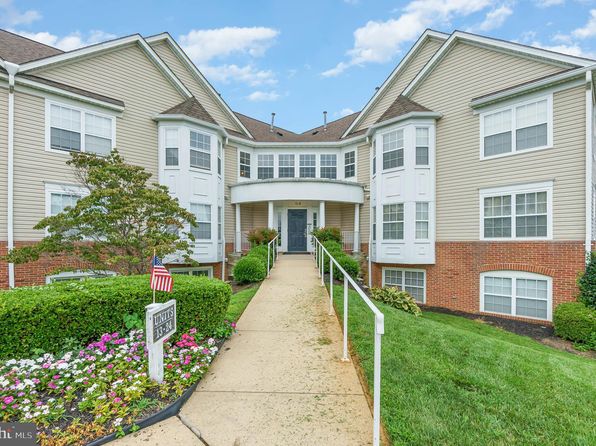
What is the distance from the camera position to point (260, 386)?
374 centimetres

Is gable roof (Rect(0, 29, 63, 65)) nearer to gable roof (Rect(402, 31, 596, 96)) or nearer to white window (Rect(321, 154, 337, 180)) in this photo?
white window (Rect(321, 154, 337, 180))

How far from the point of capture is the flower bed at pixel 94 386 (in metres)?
2.93

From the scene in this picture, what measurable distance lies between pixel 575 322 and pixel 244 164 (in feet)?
47.6

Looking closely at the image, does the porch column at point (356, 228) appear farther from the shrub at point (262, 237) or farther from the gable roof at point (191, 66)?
the gable roof at point (191, 66)

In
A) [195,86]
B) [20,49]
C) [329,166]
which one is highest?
[195,86]

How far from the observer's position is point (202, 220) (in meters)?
13.2

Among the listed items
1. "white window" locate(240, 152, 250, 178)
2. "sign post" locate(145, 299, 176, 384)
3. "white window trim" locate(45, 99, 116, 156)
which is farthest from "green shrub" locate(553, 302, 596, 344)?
"white window trim" locate(45, 99, 116, 156)

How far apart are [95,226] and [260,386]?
23.0 feet

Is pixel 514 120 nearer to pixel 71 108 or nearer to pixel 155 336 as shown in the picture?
pixel 155 336

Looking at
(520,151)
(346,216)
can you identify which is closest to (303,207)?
(346,216)

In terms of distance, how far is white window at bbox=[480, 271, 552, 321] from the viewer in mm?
9906

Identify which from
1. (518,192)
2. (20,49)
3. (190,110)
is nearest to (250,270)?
(190,110)

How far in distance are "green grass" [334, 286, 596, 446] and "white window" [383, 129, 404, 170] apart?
27.9ft

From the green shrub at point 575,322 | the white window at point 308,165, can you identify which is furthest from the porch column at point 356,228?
the green shrub at point 575,322
